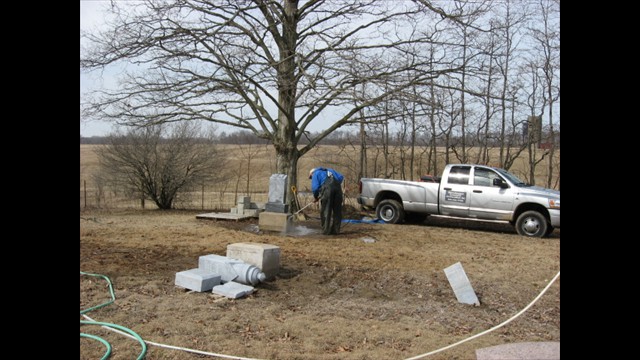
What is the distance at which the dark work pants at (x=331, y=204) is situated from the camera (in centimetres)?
1155

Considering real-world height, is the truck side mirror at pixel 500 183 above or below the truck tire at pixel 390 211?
above

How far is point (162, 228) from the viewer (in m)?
12.5

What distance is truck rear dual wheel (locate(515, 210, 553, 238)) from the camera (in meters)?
12.2

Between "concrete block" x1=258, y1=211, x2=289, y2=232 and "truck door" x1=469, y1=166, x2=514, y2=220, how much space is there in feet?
17.1

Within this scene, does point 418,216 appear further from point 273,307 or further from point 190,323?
point 190,323

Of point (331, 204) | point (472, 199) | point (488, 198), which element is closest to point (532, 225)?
point (488, 198)

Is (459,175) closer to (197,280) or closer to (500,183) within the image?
(500,183)

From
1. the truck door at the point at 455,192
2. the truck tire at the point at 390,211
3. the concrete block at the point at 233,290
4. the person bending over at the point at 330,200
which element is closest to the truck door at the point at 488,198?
the truck door at the point at 455,192

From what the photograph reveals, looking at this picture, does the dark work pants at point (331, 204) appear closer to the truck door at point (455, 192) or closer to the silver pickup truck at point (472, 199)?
the silver pickup truck at point (472, 199)

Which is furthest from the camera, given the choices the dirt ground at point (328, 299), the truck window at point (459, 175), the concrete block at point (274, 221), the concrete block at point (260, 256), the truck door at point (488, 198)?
the truck window at point (459, 175)

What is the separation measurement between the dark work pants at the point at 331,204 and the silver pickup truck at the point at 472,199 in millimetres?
2928

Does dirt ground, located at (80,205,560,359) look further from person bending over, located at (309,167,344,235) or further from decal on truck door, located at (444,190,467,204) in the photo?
decal on truck door, located at (444,190,467,204)
